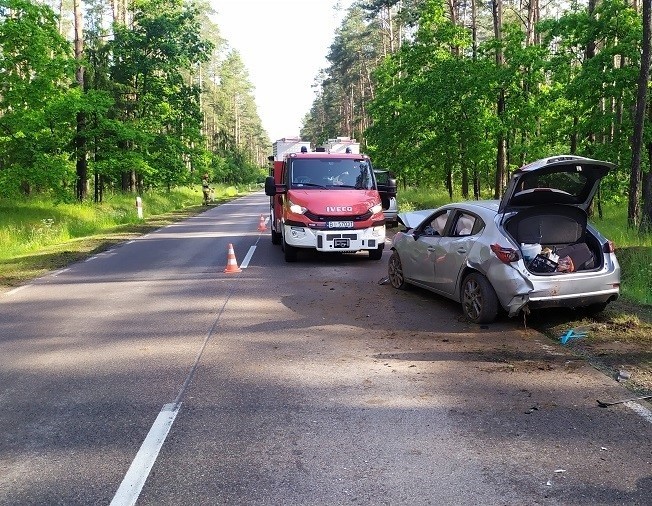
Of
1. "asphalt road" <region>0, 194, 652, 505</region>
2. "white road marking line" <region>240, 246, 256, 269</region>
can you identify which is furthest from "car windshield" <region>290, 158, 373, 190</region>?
"asphalt road" <region>0, 194, 652, 505</region>

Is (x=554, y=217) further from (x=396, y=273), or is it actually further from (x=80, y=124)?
(x=80, y=124)

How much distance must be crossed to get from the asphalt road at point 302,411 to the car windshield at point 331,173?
16.2 feet

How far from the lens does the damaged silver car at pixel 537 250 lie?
7.30m

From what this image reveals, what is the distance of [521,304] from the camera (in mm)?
7277

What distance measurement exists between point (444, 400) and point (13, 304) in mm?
7612

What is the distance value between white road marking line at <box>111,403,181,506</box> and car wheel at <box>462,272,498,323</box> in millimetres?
4151

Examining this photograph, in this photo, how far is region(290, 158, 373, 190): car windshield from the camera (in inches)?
538

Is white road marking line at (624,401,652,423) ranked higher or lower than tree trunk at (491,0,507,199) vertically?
lower

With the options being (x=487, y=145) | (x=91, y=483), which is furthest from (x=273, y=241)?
(x=91, y=483)

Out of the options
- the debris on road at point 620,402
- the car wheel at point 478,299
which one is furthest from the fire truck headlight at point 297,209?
the debris on road at point 620,402

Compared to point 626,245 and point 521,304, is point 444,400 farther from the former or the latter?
point 626,245

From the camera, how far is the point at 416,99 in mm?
23734

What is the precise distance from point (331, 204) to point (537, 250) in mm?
5852

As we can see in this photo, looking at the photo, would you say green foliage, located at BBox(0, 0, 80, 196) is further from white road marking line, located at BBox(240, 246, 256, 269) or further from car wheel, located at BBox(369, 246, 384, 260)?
car wheel, located at BBox(369, 246, 384, 260)
